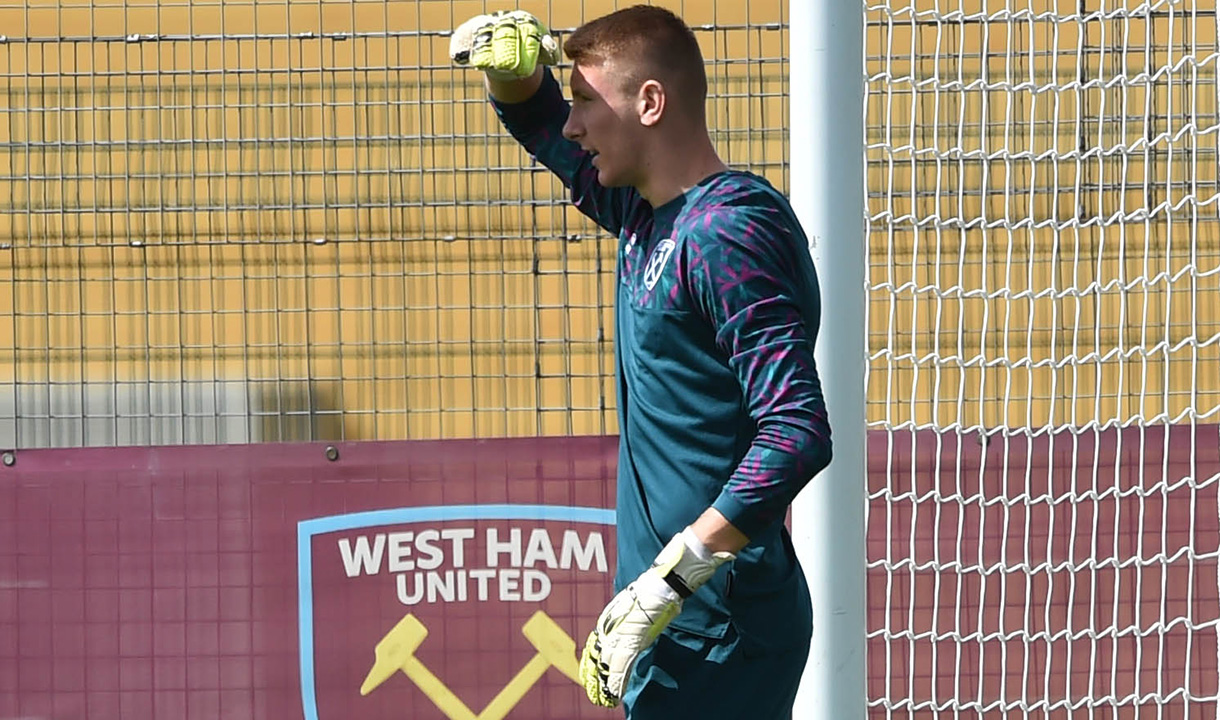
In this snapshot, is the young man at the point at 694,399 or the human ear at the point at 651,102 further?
the human ear at the point at 651,102

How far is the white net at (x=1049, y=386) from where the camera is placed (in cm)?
490

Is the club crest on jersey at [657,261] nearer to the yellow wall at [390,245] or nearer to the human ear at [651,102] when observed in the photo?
the human ear at [651,102]

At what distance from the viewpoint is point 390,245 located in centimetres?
518

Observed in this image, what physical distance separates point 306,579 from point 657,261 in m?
2.94

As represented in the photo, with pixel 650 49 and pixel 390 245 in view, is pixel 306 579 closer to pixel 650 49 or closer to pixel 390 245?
pixel 390 245

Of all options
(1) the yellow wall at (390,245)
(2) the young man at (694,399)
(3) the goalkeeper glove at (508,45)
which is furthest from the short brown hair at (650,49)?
(1) the yellow wall at (390,245)

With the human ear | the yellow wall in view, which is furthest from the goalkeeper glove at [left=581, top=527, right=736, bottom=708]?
the yellow wall

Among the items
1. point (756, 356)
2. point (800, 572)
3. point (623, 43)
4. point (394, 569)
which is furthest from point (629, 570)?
point (394, 569)

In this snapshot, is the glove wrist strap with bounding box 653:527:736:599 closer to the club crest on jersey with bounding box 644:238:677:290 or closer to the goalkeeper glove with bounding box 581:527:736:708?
the goalkeeper glove with bounding box 581:527:736:708

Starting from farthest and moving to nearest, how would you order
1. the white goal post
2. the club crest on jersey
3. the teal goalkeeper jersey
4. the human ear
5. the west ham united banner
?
the west ham united banner → the white goal post → the human ear → the club crest on jersey → the teal goalkeeper jersey

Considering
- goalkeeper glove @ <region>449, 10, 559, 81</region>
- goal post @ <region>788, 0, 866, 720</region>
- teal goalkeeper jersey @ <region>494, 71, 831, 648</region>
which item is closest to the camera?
teal goalkeeper jersey @ <region>494, 71, 831, 648</region>

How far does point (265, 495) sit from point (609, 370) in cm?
115

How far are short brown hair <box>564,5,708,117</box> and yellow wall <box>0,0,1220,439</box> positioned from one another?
2.49m

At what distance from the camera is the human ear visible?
2547 mm
